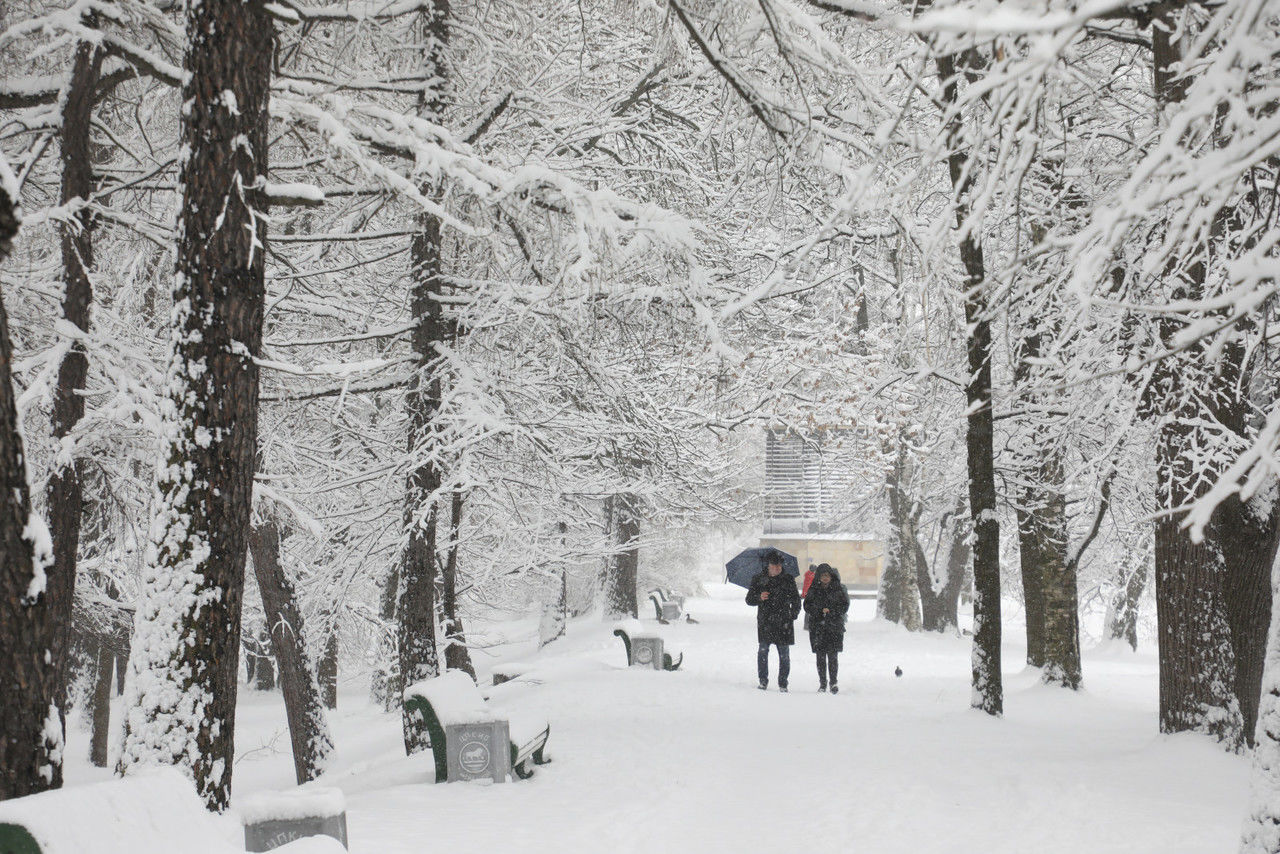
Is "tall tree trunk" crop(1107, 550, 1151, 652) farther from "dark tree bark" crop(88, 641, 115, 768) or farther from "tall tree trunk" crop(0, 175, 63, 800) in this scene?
"dark tree bark" crop(88, 641, 115, 768)

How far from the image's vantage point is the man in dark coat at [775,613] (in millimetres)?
13445

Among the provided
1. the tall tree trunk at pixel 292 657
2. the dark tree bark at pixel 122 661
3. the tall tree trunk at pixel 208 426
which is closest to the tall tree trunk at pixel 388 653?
the tall tree trunk at pixel 292 657

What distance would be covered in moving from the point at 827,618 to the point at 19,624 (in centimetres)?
1061

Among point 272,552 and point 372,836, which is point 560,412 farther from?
point 372,836

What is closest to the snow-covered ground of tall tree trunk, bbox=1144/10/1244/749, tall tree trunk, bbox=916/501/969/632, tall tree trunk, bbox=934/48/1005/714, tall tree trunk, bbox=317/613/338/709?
tall tree trunk, bbox=1144/10/1244/749

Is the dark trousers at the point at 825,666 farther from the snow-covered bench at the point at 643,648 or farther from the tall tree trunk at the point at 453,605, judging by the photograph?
the tall tree trunk at the point at 453,605

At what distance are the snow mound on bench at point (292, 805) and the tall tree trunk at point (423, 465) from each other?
14.7 feet

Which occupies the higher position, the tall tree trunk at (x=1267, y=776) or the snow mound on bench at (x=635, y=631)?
the tall tree trunk at (x=1267, y=776)

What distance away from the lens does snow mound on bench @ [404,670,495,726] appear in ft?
25.0

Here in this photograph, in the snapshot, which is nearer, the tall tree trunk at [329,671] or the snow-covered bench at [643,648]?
the snow-covered bench at [643,648]

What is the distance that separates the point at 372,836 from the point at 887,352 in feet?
53.0

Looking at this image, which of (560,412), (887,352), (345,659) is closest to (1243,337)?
(560,412)

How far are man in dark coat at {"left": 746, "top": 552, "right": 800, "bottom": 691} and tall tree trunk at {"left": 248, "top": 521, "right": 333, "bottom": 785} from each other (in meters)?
5.24

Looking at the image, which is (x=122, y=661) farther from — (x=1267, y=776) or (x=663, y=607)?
(x=1267, y=776)
